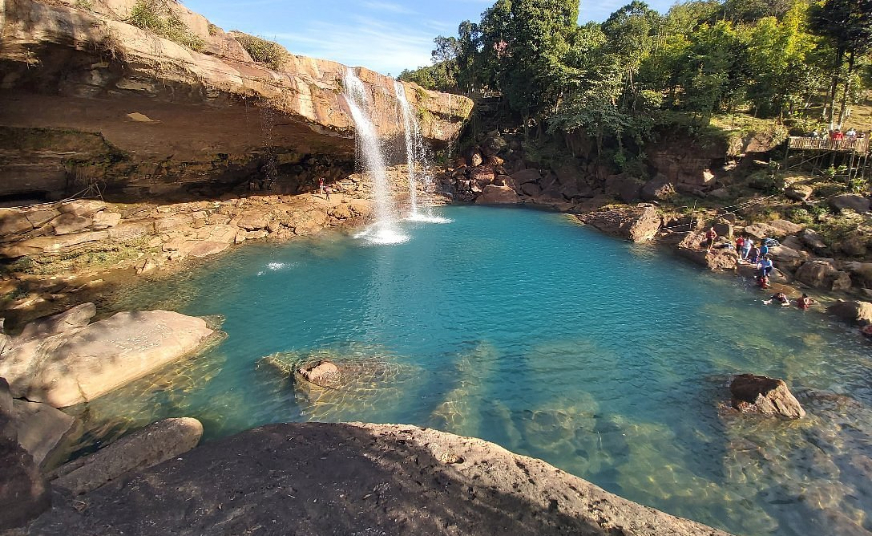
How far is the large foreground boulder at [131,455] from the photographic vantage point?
654cm

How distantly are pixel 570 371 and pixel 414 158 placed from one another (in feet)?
79.3

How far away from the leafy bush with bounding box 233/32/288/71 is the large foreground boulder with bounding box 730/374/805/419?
67.3 feet

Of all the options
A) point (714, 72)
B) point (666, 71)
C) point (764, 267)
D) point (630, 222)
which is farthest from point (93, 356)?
point (666, 71)

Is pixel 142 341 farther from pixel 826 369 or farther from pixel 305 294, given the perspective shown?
pixel 826 369

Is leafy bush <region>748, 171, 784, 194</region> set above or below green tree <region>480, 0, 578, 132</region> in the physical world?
below

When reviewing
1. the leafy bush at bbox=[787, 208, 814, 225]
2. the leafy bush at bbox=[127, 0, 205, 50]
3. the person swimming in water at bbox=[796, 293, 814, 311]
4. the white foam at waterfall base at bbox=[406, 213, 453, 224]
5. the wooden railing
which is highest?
the leafy bush at bbox=[127, 0, 205, 50]

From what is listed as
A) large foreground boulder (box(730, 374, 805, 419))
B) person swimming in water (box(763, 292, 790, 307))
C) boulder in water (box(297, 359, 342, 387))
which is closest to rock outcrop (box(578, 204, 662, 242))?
person swimming in water (box(763, 292, 790, 307))

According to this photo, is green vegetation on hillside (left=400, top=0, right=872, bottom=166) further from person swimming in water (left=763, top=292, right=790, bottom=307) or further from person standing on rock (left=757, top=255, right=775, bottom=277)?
person swimming in water (left=763, top=292, right=790, bottom=307)

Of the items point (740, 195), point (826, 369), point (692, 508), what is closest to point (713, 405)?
point (692, 508)

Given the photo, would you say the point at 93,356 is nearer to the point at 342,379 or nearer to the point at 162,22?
the point at 342,379

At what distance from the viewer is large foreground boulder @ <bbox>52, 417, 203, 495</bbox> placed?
654cm

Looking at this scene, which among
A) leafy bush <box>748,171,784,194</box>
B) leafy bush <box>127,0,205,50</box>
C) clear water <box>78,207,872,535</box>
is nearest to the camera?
clear water <box>78,207,872,535</box>

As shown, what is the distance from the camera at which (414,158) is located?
31609 millimetres

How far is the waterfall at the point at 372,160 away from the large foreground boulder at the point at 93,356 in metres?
11.8
